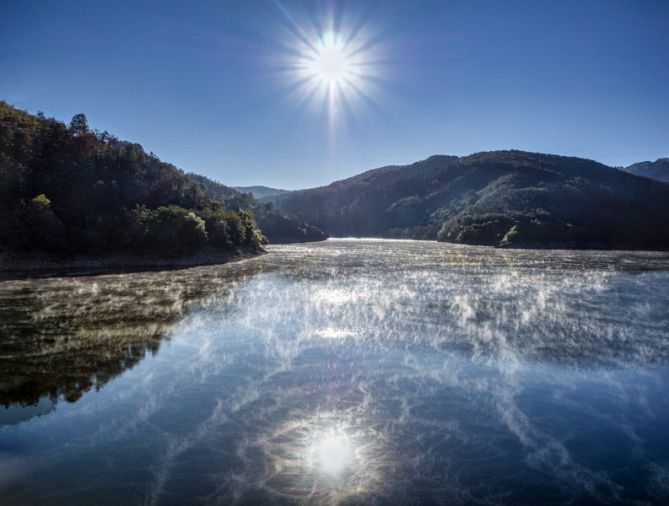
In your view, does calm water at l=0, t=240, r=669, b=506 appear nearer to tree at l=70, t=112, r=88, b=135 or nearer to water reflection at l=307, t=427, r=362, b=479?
water reflection at l=307, t=427, r=362, b=479

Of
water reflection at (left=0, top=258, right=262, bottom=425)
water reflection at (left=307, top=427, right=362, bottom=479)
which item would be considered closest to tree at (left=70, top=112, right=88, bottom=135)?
water reflection at (left=0, top=258, right=262, bottom=425)

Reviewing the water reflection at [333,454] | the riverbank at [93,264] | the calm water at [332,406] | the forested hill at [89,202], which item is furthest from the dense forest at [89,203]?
the water reflection at [333,454]

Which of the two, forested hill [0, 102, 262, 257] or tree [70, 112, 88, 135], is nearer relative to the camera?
forested hill [0, 102, 262, 257]

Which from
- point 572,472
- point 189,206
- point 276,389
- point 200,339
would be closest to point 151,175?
point 189,206

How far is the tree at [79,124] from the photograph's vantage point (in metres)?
133

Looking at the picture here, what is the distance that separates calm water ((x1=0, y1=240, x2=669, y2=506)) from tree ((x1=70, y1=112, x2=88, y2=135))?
11334 cm

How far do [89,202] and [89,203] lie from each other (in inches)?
18.1

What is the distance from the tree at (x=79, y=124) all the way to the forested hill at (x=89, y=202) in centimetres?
40

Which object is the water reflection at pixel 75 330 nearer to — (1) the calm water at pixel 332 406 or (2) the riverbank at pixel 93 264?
(1) the calm water at pixel 332 406

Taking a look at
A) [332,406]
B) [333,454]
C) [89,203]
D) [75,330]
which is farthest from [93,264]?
[333,454]

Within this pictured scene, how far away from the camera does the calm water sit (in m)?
12.7

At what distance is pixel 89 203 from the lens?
107750 millimetres

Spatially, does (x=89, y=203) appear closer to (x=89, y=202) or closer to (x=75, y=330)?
Result: (x=89, y=202)

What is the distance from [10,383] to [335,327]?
20.5 metres
